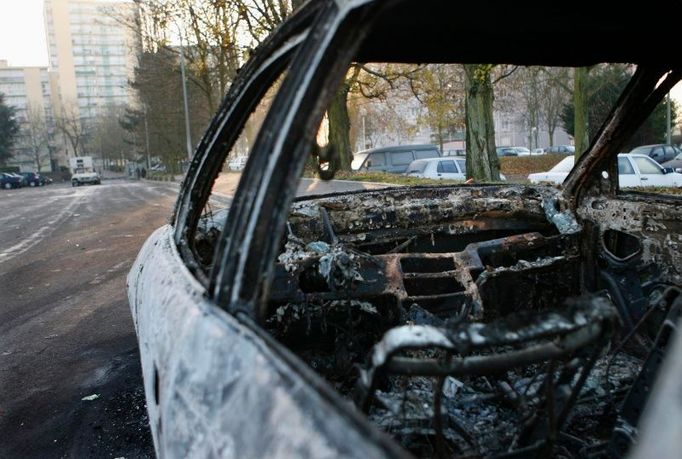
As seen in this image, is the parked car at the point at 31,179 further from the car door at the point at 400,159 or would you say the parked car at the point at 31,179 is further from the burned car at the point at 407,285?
the burned car at the point at 407,285

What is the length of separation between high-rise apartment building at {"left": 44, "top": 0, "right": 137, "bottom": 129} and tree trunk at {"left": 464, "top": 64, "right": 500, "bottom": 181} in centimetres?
9809

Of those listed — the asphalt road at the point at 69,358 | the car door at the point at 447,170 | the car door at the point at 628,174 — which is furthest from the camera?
the car door at the point at 447,170

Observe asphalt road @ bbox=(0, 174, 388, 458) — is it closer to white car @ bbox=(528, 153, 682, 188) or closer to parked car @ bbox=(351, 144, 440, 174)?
white car @ bbox=(528, 153, 682, 188)

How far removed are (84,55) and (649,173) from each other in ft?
375

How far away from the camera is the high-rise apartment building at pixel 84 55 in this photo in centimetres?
10206

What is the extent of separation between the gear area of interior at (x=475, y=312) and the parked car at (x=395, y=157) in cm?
1902

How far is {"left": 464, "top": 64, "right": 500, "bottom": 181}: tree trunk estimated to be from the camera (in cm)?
1393

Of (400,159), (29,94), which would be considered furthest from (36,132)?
(400,159)

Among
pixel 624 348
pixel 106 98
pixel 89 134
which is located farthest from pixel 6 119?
pixel 624 348

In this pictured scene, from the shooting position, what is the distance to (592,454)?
179cm

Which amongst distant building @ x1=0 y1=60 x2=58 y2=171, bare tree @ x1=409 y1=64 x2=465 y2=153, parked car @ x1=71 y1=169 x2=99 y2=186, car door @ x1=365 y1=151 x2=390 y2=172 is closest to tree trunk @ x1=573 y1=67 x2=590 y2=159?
bare tree @ x1=409 y1=64 x2=465 y2=153

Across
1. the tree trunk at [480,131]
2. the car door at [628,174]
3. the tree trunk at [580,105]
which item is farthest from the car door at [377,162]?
the car door at [628,174]

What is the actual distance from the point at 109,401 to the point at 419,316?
81.5 inches

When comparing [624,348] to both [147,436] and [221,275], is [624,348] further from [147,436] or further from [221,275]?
[147,436]
